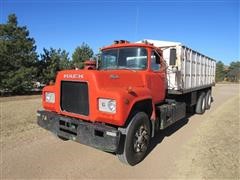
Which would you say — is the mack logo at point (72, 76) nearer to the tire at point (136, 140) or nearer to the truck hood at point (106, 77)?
the truck hood at point (106, 77)

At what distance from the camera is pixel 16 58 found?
2209cm

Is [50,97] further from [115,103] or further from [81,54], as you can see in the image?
[81,54]

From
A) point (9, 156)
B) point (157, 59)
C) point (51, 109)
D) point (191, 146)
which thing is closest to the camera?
point (9, 156)

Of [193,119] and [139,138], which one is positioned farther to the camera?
[193,119]

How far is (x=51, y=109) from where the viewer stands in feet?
18.8

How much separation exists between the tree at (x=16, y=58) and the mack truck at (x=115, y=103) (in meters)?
16.7

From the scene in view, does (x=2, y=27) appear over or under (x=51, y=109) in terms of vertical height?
over

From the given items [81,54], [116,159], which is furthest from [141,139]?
[81,54]

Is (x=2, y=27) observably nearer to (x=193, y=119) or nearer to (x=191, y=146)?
(x=193, y=119)

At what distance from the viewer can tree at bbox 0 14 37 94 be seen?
69.5ft

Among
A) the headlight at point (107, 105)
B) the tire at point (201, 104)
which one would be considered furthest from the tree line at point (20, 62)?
the headlight at point (107, 105)

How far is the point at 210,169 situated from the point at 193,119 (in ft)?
16.8

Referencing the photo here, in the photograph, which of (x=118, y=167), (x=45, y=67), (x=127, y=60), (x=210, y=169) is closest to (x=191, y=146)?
(x=210, y=169)

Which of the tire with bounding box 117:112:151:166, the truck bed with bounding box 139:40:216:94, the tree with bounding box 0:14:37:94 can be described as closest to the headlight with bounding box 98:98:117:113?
the tire with bounding box 117:112:151:166
